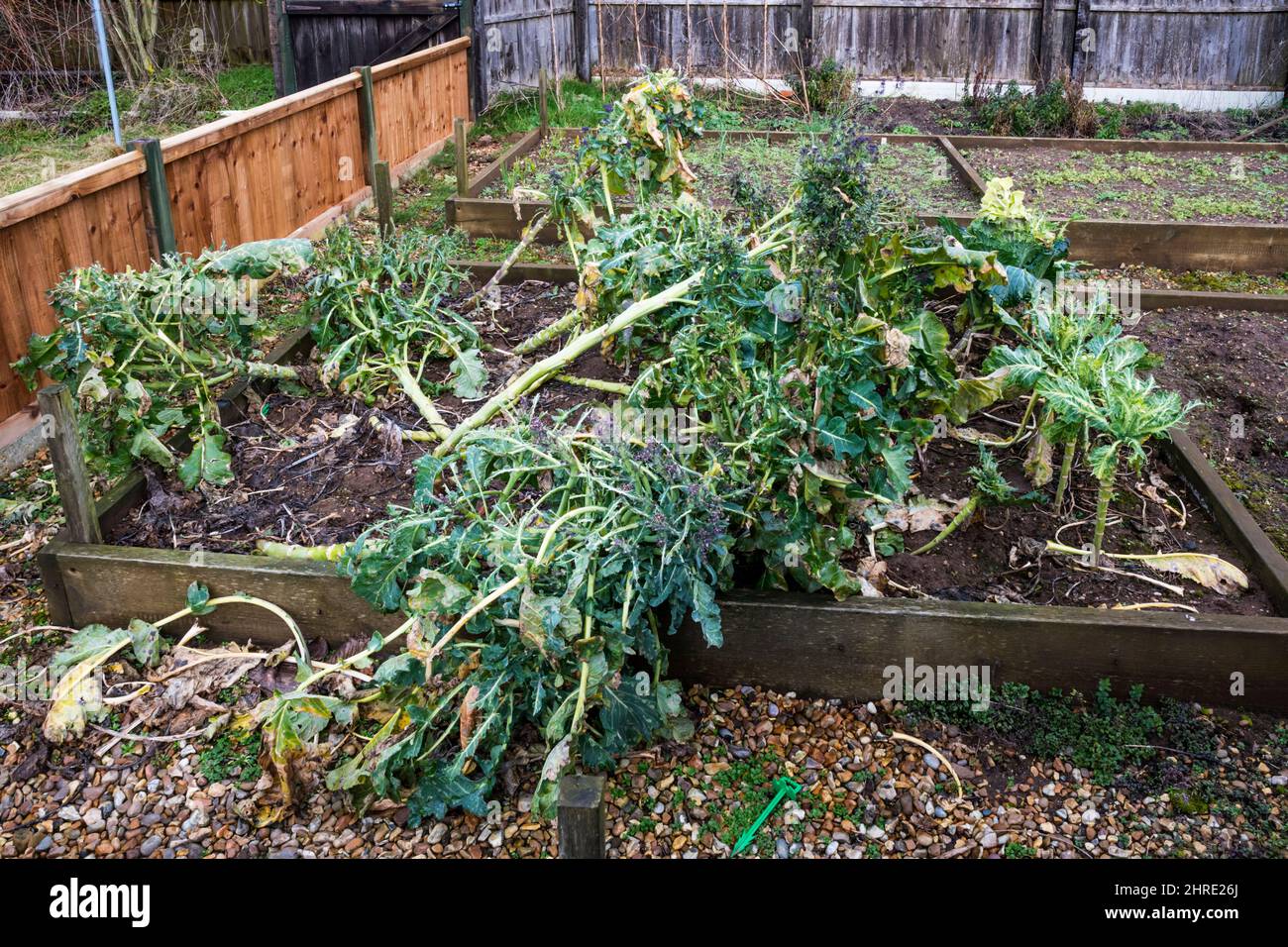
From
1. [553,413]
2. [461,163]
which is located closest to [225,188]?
[461,163]

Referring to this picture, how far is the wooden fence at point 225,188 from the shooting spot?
5035 millimetres

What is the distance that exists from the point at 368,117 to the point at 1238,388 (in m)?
6.88

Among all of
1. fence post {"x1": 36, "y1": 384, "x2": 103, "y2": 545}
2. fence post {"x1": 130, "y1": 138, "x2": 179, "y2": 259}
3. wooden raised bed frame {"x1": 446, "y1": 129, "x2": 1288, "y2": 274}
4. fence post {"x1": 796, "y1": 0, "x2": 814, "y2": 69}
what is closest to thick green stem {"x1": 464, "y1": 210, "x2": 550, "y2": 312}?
wooden raised bed frame {"x1": 446, "y1": 129, "x2": 1288, "y2": 274}

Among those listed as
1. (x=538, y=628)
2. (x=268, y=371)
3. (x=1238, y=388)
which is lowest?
Result: (x=1238, y=388)

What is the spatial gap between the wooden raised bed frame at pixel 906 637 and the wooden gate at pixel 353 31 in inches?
376

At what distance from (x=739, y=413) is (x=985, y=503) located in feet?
4.03

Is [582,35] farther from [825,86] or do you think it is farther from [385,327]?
[385,327]

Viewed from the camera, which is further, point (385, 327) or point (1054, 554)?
point (385, 327)

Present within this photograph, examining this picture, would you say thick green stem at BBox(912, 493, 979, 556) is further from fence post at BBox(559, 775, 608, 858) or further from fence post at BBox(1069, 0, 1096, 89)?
fence post at BBox(1069, 0, 1096, 89)

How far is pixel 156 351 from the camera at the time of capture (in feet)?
15.3

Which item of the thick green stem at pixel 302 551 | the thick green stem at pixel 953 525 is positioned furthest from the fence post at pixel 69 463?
the thick green stem at pixel 953 525

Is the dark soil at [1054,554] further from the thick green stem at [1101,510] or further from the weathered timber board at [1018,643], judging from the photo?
the weathered timber board at [1018,643]

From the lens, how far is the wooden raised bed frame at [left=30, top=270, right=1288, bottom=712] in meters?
3.38
